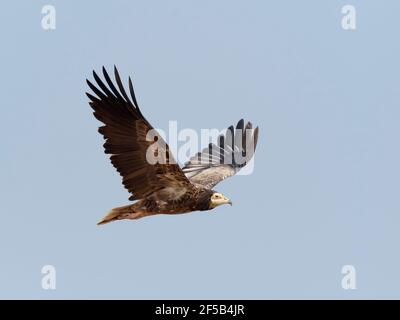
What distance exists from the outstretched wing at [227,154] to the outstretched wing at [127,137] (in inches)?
150

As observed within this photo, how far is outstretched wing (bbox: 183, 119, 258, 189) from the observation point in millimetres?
20406

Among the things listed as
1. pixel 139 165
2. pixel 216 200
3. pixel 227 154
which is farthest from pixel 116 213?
pixel 227 154

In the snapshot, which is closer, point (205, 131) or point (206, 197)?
point (206, 197)

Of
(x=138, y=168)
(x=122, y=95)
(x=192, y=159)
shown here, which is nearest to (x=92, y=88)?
(x=122, y=95)

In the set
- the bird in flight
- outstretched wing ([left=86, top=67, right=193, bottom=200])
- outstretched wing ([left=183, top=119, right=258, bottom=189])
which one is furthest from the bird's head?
outstretched wing ([left=183, top=119, right=258, bottom=189])

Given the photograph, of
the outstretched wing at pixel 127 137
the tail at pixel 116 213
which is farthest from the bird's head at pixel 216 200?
the tail at pixel 116 213

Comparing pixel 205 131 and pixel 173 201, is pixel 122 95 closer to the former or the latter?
pixel 173 201

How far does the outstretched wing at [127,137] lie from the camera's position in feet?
52.0

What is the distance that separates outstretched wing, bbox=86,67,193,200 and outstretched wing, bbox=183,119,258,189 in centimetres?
382

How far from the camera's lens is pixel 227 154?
21.1 metres

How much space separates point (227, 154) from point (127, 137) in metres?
5.51

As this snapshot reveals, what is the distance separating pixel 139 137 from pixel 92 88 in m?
1.27

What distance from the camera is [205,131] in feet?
72.2

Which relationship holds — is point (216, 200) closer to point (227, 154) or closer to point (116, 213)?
point (116, 213)
